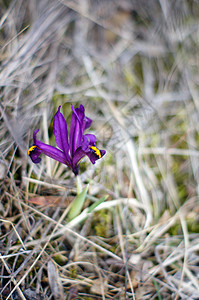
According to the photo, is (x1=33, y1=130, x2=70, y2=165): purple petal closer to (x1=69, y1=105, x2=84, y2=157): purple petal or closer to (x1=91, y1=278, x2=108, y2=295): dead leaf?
(x1=69, y1=105, x2=84, y2=157): purple petal

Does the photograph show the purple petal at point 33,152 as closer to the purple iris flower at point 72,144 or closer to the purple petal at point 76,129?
the purple iris flower at point 72,144

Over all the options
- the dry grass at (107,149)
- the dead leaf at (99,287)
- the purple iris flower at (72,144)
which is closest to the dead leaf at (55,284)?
the dry grass at (107,149)

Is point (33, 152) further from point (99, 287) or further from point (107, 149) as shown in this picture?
point (99, 287)

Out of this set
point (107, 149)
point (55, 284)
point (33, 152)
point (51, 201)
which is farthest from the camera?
point (107, 149)

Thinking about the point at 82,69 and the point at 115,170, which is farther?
the point at 82,69

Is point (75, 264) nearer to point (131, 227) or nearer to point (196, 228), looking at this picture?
point (131, 227)

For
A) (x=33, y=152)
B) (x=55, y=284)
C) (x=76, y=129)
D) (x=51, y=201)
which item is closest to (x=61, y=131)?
(x=76, y=129)

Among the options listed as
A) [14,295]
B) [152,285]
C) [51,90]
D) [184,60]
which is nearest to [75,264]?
[14,295]
